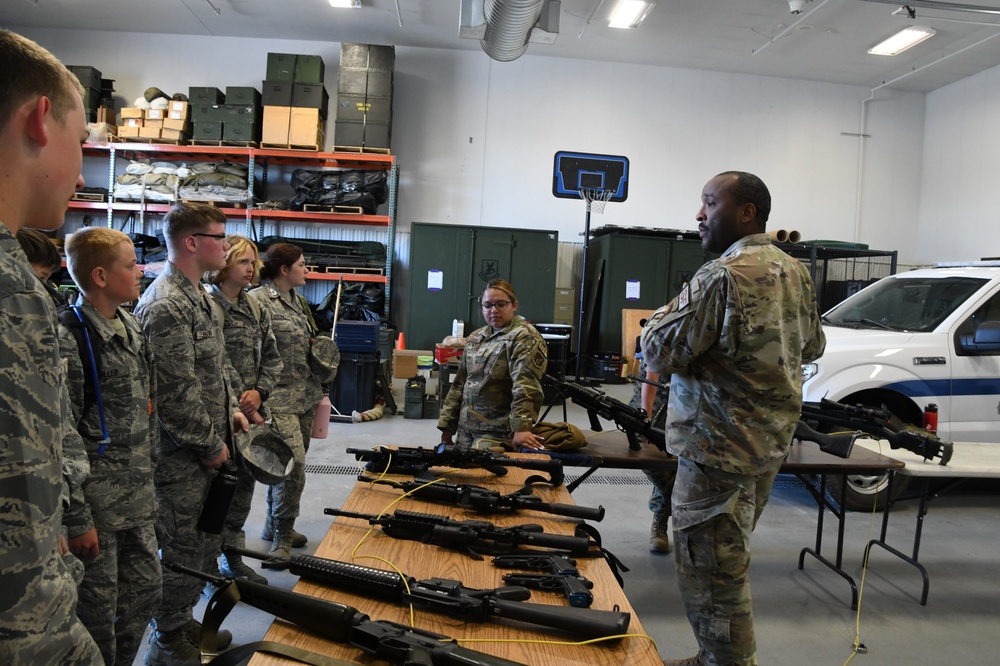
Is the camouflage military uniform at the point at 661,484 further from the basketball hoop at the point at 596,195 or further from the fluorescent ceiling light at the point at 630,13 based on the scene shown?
the fluorescent ceiling light at the point at 630,13

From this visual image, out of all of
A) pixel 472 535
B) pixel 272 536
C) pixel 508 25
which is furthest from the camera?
pixel 508 25

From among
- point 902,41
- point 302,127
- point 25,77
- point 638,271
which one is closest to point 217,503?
point 25,77

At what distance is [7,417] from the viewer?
2.72 feet

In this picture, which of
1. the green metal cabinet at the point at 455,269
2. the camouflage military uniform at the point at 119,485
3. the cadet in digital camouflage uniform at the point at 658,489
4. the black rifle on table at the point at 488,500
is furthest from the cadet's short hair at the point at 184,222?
the green metal cabinet at the point at 455,269

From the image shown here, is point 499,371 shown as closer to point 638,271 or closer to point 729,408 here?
point 729,408

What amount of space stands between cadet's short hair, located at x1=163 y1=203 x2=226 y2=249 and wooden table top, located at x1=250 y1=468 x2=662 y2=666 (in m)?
1.23

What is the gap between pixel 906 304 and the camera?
18.7ft

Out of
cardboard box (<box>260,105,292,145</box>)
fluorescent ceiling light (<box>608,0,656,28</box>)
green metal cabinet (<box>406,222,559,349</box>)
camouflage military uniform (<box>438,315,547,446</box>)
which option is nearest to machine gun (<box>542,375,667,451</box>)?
camouflage military uniform (<box>438,315,547,446</box>)

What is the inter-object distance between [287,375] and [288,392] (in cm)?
10

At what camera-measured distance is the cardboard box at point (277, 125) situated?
9.27 meters

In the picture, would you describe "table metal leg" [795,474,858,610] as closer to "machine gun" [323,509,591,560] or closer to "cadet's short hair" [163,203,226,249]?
"machine gun" [323,509,591,560]

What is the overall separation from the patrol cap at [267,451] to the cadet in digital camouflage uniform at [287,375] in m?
0.81

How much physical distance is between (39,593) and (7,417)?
250 mm

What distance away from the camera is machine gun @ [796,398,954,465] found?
11.9 ft
